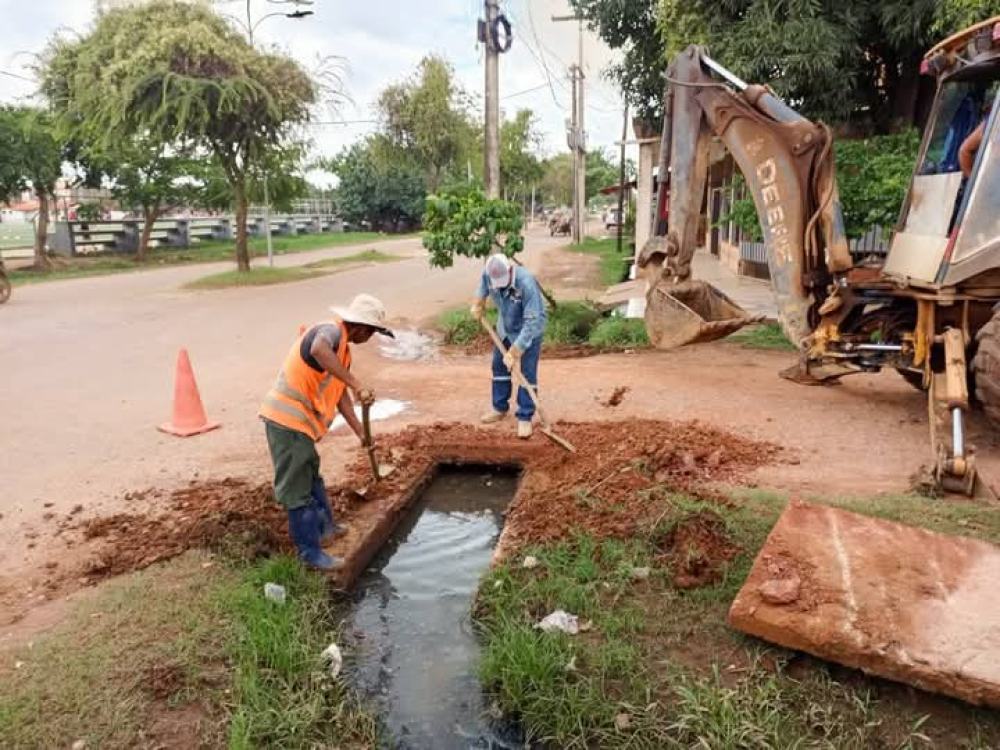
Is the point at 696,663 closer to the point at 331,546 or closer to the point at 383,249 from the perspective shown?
the point at 331,546

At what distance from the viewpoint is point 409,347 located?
1050 centimetres

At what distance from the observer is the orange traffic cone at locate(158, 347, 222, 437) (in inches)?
249

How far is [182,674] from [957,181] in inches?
215

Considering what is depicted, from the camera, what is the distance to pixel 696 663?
3.13 meters

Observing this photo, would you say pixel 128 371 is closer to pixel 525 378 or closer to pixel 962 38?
pixel 525 378

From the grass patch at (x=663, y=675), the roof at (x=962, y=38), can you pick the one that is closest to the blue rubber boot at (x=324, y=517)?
the grass patch at (x=663, y=675)


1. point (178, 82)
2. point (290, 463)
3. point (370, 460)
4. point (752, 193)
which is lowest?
point (370, 460)

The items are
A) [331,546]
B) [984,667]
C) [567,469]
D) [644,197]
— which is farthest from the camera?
[644,197]

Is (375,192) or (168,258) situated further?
(375,192)

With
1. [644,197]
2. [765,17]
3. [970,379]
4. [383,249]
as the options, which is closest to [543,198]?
[383,249]

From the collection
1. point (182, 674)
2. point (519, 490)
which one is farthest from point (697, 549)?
point (182, 674)

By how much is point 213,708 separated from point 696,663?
1.95m

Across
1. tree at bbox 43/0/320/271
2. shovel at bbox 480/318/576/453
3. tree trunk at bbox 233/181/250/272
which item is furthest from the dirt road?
tree trunk at bbox 233/181/250/272

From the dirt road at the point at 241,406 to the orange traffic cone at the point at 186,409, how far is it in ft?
0.53
